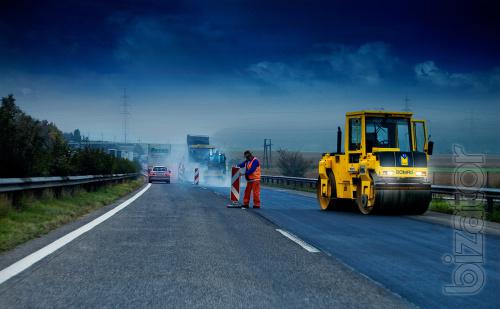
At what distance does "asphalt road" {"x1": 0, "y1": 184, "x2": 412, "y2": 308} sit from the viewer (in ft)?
16.8

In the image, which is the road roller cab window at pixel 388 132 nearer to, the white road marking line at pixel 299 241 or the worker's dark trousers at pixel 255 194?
the worker's dark trousers at pixel 255 194

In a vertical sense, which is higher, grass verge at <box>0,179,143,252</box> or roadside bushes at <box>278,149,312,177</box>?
roadside bushes at <box>278,149,312,177</box>

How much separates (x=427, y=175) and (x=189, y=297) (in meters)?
11.1

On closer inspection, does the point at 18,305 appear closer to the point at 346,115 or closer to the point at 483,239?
the point at 483,239

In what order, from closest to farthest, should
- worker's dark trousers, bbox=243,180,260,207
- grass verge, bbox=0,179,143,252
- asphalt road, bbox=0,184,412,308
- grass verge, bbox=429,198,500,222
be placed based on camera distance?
asphalt road, bbox=0,184,412,308
grass verge, bbox=0,179,143,252
grass verge, bbox=429,198,500,222
worker's dark trousers, bbox=243,180,260,207

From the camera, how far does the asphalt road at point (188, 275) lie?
512cm

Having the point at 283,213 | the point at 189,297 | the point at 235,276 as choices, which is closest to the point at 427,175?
the point at 283,213

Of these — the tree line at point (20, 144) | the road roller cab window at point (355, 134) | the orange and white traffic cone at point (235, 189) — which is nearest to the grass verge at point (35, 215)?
the tree line at point (20, 144)

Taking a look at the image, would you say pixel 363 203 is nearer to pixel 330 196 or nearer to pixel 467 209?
pixel 330 196

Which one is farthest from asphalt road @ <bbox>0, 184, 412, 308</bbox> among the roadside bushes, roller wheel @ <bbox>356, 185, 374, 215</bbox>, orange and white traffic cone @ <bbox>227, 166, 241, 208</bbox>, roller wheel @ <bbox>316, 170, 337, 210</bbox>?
the roadside bushes

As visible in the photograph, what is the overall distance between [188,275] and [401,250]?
377cm

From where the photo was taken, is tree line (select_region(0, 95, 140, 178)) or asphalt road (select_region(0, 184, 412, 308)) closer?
asphalt road (select_region(0, 184, 412, 308))

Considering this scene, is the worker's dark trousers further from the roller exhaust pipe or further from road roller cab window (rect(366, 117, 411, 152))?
road roller cab window (rect(366, 117, 411, 152))

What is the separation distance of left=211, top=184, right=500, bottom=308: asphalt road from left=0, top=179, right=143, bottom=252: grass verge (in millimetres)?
4673
